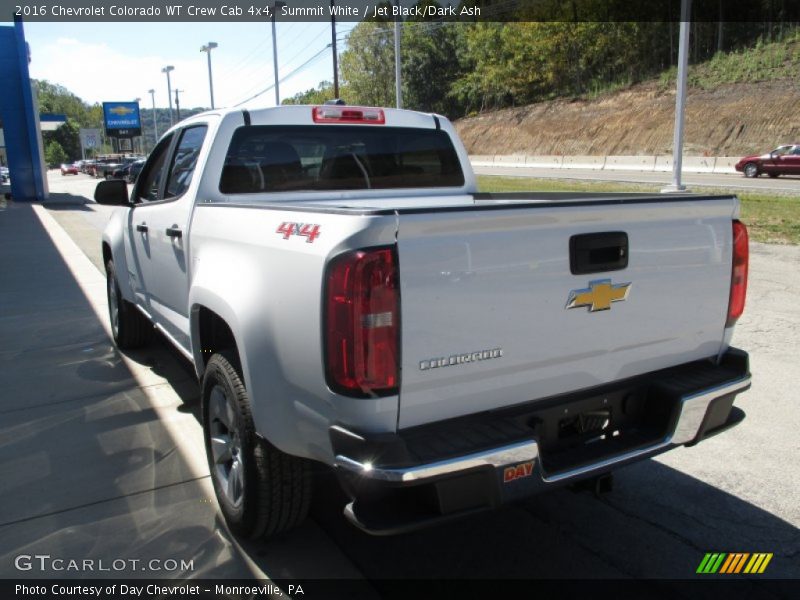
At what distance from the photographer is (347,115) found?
4289 mm

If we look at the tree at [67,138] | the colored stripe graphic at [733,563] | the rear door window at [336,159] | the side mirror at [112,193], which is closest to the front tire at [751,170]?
the rear door window at [336,159]

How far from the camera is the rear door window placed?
3.92 m

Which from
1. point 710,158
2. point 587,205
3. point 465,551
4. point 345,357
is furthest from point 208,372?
point 710,158

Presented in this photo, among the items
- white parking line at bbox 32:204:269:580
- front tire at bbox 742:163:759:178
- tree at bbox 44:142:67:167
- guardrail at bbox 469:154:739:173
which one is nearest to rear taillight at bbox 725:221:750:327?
white parking line at bbox 32:204:269:580

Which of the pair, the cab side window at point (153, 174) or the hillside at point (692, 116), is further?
the hillside at point (692, 116)

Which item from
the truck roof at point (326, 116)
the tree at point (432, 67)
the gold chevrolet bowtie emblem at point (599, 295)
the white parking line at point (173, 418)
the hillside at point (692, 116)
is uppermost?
the tree at point (432, 67)

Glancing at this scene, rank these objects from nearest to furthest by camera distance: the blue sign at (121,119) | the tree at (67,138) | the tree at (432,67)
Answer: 1. the tree at (432,67)
2. the blue sign at (121,119)
3. the tree at (67,138)

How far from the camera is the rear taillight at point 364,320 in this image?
2.20m

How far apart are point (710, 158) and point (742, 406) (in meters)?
35.9

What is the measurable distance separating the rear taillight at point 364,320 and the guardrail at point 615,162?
3624cm

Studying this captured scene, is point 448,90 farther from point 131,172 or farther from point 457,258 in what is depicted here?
point 457,258

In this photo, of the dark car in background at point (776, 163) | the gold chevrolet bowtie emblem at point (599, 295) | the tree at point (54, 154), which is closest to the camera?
the gold chevrolet bowtie emblem at point (599, 295)

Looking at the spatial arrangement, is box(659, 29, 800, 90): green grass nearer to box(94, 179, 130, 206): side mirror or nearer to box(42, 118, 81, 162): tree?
box(94, 179, 130, 206): side mirror

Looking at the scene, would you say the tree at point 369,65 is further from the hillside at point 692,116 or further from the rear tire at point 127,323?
the rear tire at point 127,323
